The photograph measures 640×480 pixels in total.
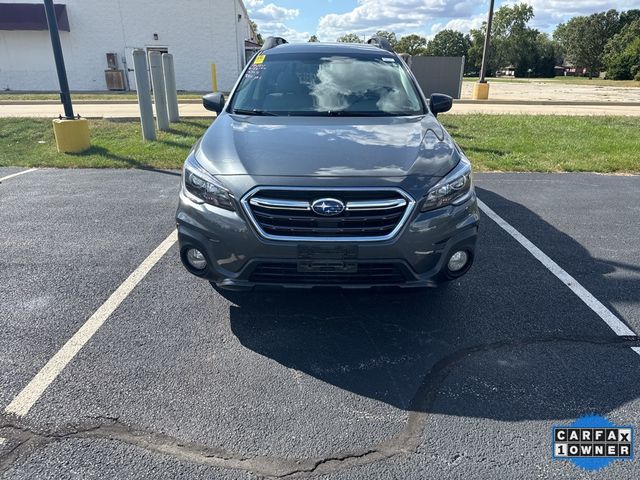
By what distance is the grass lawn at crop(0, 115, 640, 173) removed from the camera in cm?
798

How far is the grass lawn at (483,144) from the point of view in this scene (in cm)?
798

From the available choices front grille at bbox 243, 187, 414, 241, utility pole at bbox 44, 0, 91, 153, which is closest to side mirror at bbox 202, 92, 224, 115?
front grille at bbox 243, 187, 414, 241

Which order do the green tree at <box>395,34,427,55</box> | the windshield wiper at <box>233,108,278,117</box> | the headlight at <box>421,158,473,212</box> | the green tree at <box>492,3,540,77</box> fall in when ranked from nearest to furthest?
the headlight at <box>421,158,473,212</box> → the windshield wiper at <box>233,108,278,117</box> → the green tree at <box>492,3,540,77</box> → the green tree at <box>395,34,427,55</box>

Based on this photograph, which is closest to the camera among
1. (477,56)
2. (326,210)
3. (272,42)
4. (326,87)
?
(326,210)

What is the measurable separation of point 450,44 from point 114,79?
7739cm

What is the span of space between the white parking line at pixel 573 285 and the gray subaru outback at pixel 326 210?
1.20 metres

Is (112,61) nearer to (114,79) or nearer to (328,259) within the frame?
(114,79)

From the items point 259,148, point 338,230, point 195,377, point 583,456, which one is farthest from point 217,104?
point 583,456

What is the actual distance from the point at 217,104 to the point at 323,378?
2944 millimetres

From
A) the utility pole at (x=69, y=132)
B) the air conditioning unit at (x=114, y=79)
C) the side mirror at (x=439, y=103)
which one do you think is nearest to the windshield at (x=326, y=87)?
the side mirror at (x=439, y=103)

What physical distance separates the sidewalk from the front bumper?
10788mm

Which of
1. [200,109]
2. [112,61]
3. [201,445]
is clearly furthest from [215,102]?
[112,61]

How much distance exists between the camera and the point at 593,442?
2260 millimetres

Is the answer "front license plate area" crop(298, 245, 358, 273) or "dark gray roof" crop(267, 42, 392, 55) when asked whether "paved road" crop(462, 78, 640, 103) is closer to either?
"dark gray roof" crop(267, 42, 392, 55)
